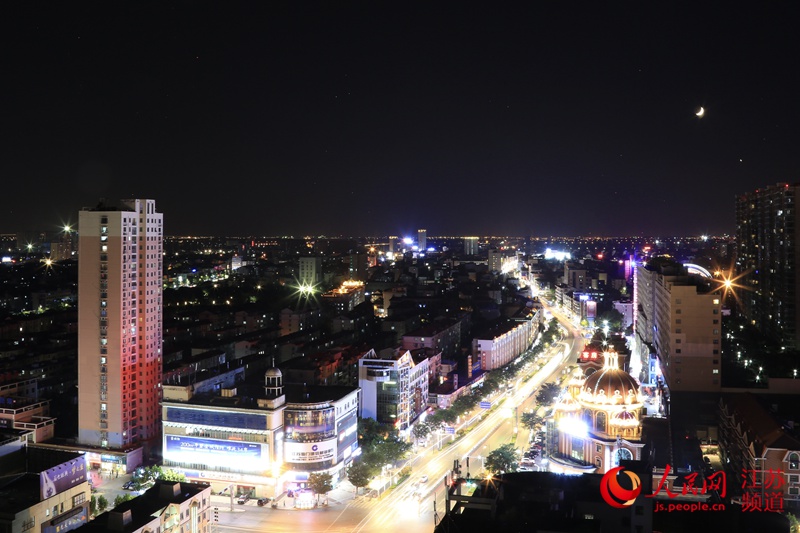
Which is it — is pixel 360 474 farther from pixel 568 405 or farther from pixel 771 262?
pixel 771 262

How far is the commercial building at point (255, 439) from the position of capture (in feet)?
46.1

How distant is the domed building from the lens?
1338 cm

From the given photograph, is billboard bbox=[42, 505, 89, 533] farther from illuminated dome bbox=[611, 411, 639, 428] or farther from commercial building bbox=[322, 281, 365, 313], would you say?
commercial building bbox=[322, 281, 365, 313]

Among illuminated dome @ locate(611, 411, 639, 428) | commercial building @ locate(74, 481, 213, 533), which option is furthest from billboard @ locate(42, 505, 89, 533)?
illuminated dome @ locate(611, 411, 639, 428)

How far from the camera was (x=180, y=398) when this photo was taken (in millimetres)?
14758

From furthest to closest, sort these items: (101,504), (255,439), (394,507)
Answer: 1. (255,439)
2. (394,507)
3. (101,504)

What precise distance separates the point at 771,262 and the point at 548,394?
11.4m

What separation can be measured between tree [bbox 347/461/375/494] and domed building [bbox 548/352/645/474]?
3.41 metres

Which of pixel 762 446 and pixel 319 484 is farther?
pixel 319 484

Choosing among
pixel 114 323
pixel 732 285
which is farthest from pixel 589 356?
pixel 732 285

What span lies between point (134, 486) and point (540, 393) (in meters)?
10.8

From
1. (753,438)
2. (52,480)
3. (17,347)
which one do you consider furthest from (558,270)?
(52,480)

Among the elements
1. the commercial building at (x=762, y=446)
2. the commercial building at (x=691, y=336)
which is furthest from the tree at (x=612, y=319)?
the commercial building at (x=762, y=446)

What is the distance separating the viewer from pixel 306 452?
46.5 feet
